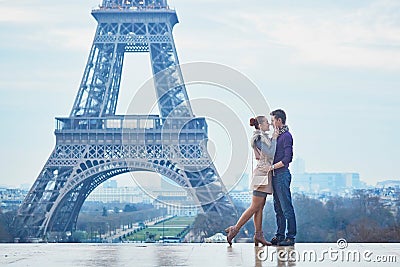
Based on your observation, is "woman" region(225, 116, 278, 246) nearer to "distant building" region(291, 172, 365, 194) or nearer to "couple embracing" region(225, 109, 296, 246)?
"couple embracing" region(225, 109, 296, 246)

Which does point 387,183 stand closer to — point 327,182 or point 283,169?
point 327,182

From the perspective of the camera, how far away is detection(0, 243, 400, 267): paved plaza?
9.13 meters

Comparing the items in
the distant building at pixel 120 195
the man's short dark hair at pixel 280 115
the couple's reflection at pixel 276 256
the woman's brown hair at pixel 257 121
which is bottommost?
the couple's reflection at pixel 276 256

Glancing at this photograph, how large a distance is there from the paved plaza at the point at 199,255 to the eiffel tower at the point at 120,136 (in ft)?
80.0

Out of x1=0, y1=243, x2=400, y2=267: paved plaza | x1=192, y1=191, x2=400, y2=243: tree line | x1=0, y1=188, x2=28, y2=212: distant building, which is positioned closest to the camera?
x1=0, y1=243, x2=400, y2=267: paved plaza

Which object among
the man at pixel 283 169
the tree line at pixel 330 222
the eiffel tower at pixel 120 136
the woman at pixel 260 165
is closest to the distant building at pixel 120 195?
the eiffel tower at pixel 120 136

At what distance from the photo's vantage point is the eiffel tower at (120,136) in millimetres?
36938

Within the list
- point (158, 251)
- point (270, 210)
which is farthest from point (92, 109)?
point (158, 251)

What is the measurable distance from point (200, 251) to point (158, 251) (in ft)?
1.65

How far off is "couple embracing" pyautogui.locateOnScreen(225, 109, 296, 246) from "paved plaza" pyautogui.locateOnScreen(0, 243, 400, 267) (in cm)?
48

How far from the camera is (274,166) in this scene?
34.6 feet

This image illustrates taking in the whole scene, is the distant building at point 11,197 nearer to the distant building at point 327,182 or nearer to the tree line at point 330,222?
the tree line at point 330,222

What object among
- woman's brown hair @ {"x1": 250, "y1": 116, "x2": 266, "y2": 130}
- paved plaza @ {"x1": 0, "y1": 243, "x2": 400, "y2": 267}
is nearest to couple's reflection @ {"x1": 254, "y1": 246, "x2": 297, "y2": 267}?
paved plaza @ {"x1": 0, "y1": 243, "x2": 400, "y2": 267}

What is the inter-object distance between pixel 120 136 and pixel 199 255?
94.4 feet
